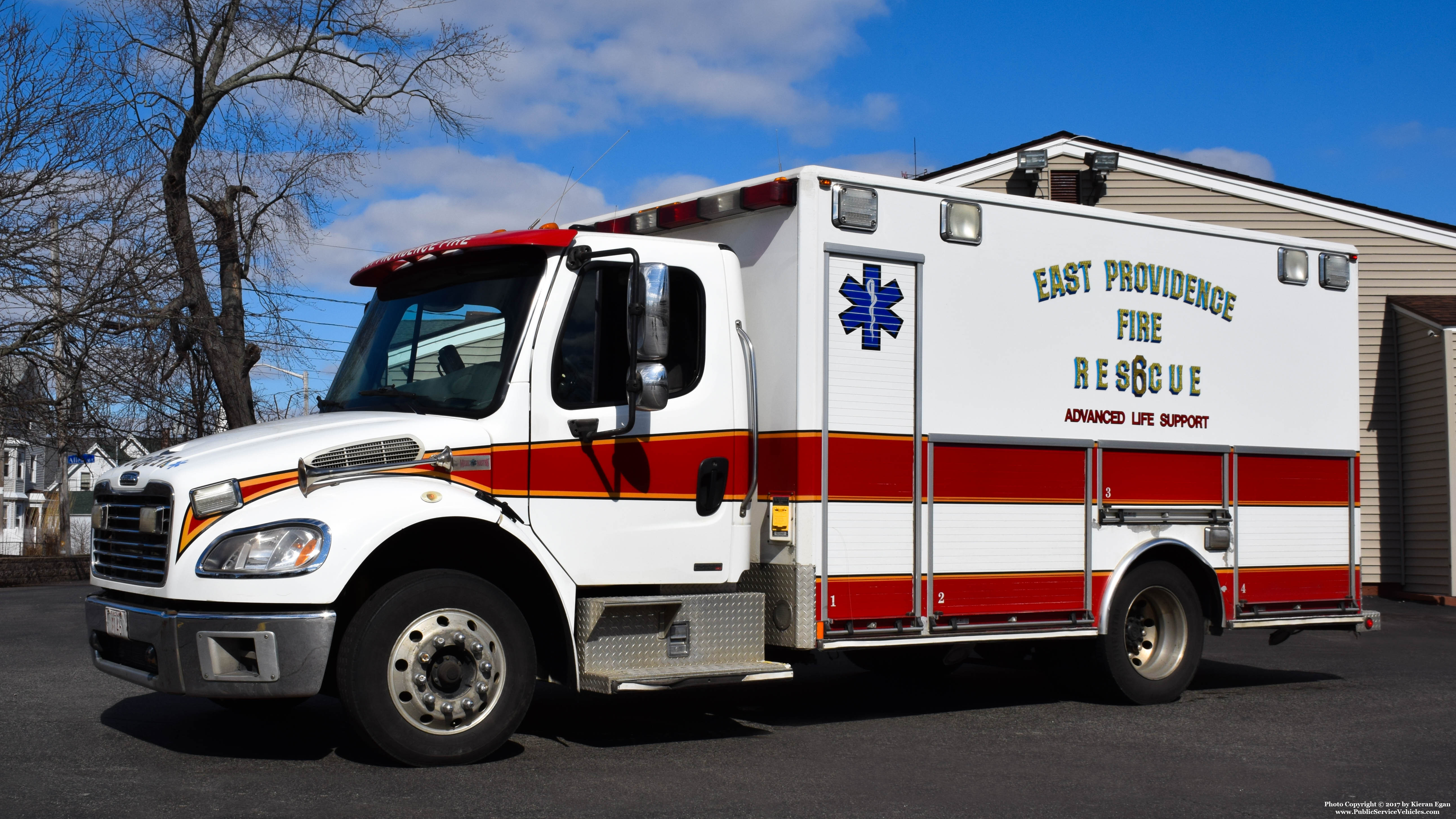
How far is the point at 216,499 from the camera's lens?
6047 mm

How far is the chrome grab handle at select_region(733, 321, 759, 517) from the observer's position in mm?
7520

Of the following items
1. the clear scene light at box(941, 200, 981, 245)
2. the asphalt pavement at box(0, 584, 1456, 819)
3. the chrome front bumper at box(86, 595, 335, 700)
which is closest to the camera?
the asphalt pavement at box(0, 584, 1456, 819)

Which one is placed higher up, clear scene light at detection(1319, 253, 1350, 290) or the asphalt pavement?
clear scene light at detection(1319, 253, 1350, 290)

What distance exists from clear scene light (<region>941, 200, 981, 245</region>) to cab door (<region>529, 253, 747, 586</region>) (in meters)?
1.53

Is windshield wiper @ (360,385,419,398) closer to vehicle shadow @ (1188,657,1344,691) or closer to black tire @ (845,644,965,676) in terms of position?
black tire @ (845,644,965,676)

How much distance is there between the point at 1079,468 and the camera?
8.66 meters

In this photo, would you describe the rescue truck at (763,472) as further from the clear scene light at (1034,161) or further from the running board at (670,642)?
the clear scene light at (1034,161)

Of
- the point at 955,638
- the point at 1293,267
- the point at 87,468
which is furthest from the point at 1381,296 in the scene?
the point at 87,468

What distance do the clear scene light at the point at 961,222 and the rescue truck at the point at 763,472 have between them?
0.07 ft

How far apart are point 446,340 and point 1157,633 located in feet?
17.6

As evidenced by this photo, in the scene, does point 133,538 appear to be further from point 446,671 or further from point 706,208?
point 706,208

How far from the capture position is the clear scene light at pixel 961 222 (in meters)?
8.13

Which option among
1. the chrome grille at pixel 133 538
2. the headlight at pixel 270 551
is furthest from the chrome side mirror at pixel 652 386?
the chrome grille at pixel 133 538

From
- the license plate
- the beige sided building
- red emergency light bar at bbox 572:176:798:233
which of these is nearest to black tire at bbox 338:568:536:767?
the license plate
